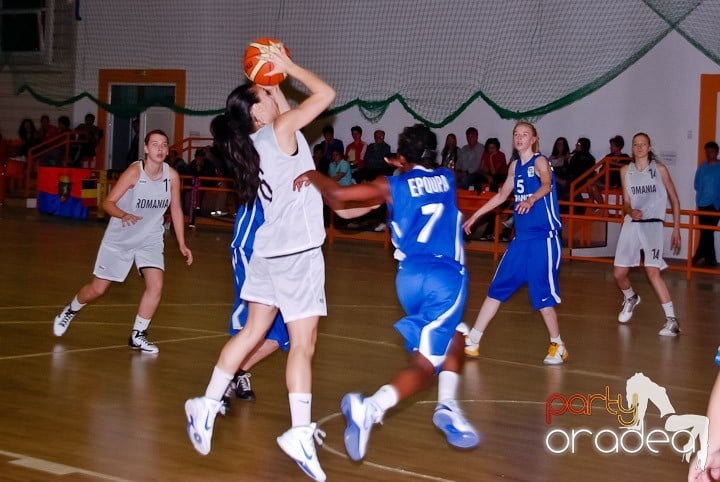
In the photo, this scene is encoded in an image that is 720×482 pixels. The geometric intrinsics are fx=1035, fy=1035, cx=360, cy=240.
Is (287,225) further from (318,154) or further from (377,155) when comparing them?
(318,154)

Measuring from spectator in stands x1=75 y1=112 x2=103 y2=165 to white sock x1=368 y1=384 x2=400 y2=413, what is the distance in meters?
A: 21.1

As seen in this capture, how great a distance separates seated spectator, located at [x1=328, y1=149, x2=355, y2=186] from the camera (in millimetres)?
19562

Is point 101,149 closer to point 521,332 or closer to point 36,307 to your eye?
point 36,307

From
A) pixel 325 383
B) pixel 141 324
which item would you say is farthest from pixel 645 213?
pixel 141 324

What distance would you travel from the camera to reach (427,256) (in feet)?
18.4

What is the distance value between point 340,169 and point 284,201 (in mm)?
14523

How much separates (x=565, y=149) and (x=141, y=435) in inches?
550

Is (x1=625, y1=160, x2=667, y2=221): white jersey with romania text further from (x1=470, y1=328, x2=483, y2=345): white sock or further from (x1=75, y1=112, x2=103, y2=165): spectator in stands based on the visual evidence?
(x1=75, y1=112, x2=103, y2=165): spectator in stands

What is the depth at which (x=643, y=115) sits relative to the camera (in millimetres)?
18891

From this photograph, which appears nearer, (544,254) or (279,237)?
(279,237)

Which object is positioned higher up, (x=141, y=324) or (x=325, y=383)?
(x=141, y=324)

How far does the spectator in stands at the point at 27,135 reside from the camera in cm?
2583

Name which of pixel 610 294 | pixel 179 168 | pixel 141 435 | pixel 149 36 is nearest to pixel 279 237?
pixel 141 435

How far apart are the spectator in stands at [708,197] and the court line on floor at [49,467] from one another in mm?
13949
